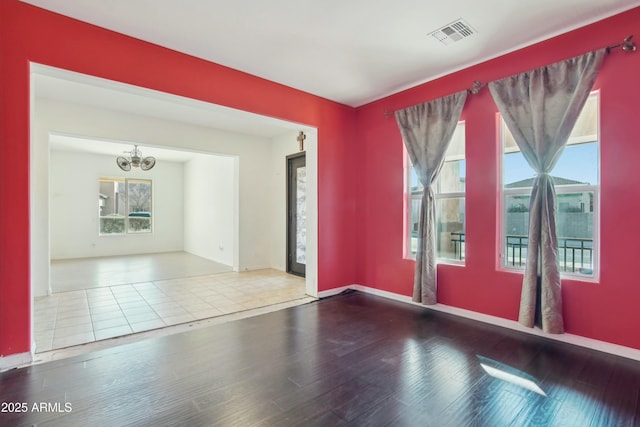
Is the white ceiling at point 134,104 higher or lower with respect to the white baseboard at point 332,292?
higher

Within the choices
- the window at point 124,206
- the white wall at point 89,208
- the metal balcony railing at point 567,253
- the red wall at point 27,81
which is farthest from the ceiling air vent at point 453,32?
the window at point 124,206

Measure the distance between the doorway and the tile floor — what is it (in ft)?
1.55

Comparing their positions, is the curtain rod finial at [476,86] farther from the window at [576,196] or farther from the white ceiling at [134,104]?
the white ceiling at [134,104]

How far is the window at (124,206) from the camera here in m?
8.23

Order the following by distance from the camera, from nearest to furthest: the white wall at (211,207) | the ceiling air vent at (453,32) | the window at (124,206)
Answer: the ceiling air vent at (453,32) → the white wall at (211,207) → the window at (124,206)

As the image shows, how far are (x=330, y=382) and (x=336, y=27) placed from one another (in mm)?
2907

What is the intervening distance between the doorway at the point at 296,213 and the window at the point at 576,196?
3.58m

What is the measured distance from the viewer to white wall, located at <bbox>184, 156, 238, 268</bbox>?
684 centimetres

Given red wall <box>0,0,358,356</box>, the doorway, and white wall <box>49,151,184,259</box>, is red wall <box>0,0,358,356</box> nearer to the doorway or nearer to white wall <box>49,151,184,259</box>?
the doorway

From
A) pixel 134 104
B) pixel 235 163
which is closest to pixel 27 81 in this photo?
pixel 134 104

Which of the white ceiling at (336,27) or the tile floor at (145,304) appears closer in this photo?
the white ceiling at (336,27)

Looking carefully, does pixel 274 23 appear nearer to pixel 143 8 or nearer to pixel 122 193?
pixel 143 8

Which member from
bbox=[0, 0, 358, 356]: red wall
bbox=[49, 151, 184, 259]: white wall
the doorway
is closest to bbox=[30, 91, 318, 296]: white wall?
the doorway

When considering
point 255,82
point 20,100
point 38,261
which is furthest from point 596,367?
point 38,261
